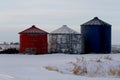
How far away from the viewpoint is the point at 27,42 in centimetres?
2842

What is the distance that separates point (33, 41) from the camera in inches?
1117

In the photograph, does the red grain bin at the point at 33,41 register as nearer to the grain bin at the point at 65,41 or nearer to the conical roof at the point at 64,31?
the grain bin at the point at 65,41

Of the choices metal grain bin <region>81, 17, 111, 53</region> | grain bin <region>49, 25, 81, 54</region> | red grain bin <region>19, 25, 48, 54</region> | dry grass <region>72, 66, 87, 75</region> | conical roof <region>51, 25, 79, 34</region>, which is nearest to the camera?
dry grass <region>72, 66, 87, 75</region>

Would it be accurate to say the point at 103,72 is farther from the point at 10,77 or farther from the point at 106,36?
the point at 106,36

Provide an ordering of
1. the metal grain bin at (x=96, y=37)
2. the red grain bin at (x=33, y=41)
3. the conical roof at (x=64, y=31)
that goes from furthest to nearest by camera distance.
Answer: the metal grain bin at (x=96, y=37)
the conical roof at (x=64, y=31)
the red grain bin at (x=33, y=41)

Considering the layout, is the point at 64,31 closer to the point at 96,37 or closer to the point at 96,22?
the point at 96,37

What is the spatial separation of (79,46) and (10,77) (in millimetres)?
18207

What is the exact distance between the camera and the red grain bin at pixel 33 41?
2819 cm

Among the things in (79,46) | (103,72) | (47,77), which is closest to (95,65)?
(103,72)

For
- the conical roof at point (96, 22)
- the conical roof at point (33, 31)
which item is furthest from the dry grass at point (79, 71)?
the conical roof at point (96, 22)

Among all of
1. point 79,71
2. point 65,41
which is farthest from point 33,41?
point 79,71

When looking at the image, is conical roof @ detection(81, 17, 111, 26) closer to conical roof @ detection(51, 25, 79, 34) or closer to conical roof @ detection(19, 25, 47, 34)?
conical roof @ detection(51, 25, 79, 34)

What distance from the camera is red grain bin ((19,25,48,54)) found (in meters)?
28.2

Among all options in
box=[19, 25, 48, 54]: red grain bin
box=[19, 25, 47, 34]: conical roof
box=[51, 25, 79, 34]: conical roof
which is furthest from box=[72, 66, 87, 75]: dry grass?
box=[51, 25, 79, 34]: conical roof
